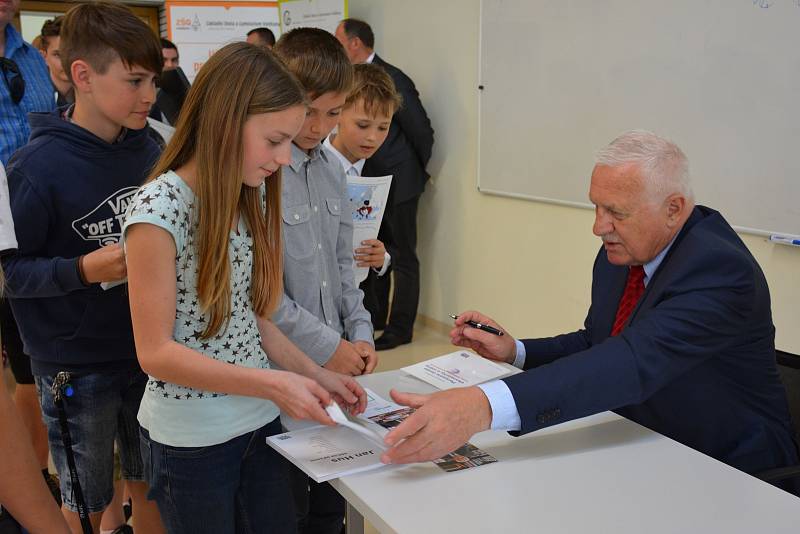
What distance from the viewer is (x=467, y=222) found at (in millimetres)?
4734

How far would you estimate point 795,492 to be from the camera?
1693 millimetres

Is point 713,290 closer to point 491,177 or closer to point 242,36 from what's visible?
point 491,177

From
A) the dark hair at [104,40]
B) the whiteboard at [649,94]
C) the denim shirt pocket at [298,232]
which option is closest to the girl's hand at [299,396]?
the denim shirt pocket at [298,232]

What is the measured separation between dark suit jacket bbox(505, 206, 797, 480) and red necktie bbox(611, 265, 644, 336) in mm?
133

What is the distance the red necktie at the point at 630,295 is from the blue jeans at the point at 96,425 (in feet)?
4.06

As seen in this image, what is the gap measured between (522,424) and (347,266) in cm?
77

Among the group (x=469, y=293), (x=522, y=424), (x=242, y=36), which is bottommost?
(x=469, y=293)

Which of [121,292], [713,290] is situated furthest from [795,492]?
[121,292]

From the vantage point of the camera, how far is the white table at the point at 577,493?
1239 mm

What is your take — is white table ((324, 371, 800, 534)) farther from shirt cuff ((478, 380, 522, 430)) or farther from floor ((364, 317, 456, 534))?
floor ((364, 317, 456, 534))

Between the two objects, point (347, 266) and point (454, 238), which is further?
point (454, 238)

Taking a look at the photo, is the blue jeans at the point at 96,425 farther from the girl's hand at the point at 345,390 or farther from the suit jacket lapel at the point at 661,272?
the suit jacket lapel at the point at 661,272

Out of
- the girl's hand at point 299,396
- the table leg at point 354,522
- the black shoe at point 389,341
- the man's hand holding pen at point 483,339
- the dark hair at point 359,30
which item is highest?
the dark hair at point 359,30

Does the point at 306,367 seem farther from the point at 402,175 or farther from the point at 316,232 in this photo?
the point at 402,175
